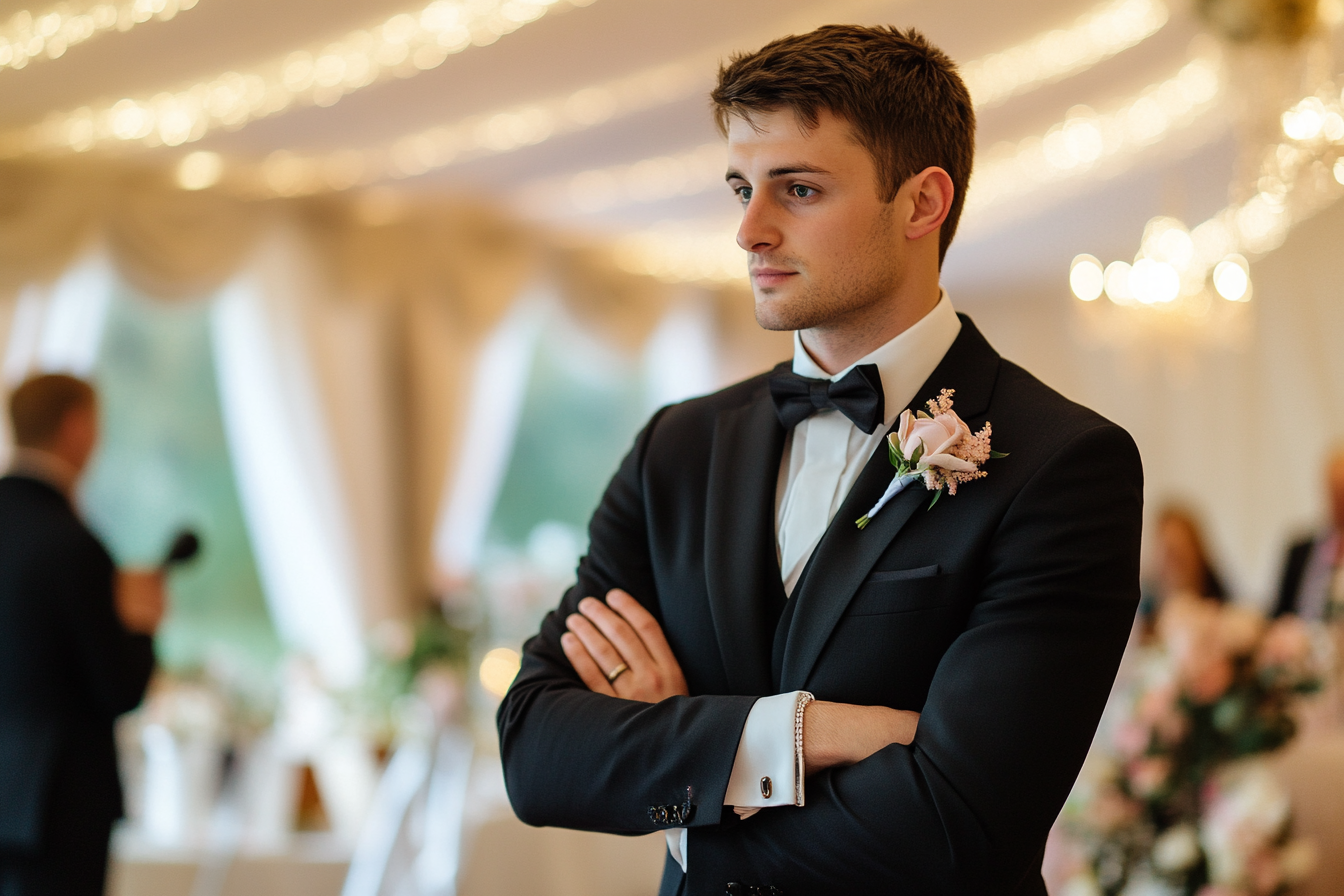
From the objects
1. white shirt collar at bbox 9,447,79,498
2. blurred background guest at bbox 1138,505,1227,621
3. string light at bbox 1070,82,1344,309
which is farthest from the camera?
blurred background guest at bbox 1138,505,1227,621

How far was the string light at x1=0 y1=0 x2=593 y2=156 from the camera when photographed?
3.99 meters

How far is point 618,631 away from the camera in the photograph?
1.58 metres

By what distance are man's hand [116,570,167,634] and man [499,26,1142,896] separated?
170 centimetres

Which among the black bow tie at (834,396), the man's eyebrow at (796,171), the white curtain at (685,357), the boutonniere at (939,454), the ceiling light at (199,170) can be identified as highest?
the ceiling light at (199,170)

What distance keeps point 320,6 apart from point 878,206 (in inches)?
114

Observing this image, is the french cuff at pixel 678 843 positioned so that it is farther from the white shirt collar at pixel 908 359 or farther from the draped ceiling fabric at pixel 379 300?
the draped ceiling fabric at pixel 379 300

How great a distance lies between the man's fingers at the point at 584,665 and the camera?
158 centimetres

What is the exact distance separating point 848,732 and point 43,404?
2.39 m

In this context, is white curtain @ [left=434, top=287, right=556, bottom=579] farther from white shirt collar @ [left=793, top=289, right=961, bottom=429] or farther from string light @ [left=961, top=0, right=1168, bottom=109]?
white shirt collar @ [left=793, top=289, right=961, bottom=429]

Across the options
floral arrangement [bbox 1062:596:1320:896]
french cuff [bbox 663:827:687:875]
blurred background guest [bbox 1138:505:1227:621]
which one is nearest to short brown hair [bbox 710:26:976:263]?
french cuff [bbox 663:827:687:875]

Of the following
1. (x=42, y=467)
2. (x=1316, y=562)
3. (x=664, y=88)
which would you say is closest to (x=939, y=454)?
(x=42, y=467)

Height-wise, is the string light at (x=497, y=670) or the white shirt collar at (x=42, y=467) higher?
the white shirt collar at (x=42, y=467)

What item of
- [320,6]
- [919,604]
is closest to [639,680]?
[919,604]

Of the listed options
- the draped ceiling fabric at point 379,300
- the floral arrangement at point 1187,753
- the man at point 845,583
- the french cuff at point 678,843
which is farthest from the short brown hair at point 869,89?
the draped ceiling fabric at point 379,300
